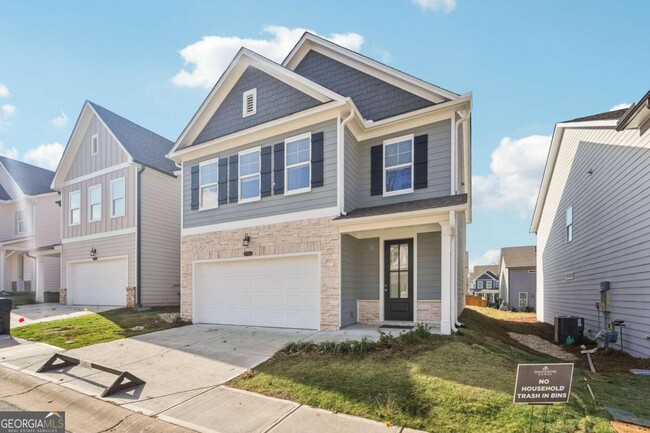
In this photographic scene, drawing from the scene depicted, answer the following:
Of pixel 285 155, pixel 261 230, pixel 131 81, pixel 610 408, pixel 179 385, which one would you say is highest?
pixel 131 81

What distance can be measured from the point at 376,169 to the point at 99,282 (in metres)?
14.0

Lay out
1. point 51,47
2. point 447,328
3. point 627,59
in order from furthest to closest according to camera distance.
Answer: point 51,47, point 627,59, point 447,328

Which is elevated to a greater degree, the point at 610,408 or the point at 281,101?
the point at 281,101

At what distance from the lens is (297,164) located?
34.5ft

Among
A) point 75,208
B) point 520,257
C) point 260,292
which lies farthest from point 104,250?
point 520,257

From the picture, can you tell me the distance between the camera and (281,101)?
36.3 ft

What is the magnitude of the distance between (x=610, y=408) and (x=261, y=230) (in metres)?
8.67

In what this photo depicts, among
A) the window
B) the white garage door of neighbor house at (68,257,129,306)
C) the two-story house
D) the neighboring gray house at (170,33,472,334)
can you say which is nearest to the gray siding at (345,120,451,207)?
the neighboring gray house at (170,33,472,334)

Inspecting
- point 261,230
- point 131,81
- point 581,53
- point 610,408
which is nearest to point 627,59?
point 581,53

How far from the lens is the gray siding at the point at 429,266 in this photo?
31.8ft

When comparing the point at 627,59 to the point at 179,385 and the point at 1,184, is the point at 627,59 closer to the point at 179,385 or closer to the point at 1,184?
the point at 179,385

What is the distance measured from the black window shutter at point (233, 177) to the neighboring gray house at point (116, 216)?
5952 mm

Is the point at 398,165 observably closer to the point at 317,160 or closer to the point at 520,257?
the point at 317,160

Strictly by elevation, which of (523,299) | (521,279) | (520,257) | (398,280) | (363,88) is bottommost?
(523,299)
